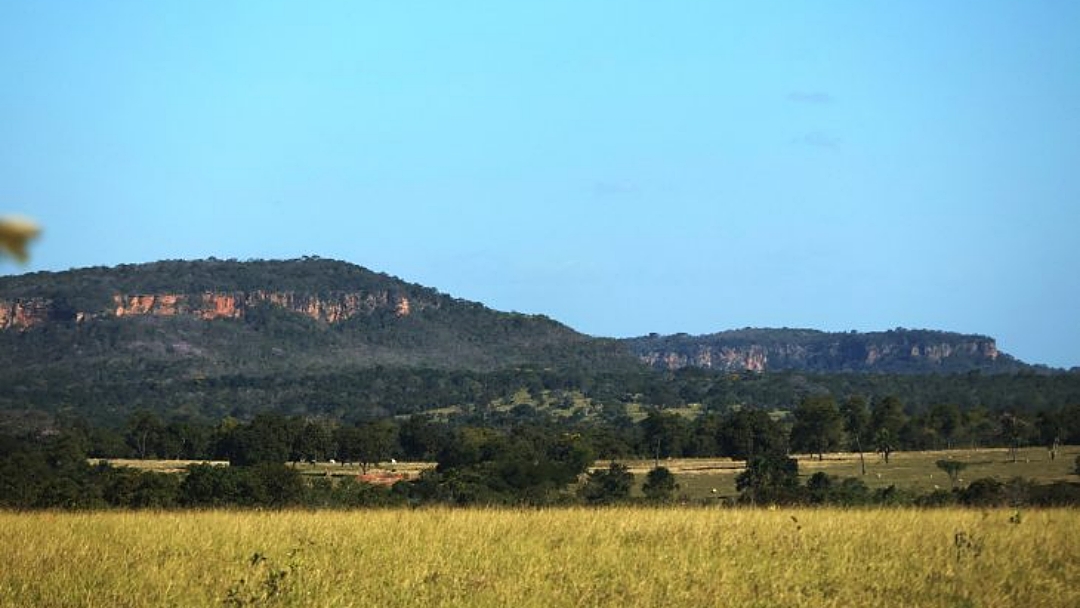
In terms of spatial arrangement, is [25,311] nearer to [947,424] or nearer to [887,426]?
[887,426]

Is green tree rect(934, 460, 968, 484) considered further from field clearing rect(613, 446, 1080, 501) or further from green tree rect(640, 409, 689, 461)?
green tree rect(640, 409, 689, 461)

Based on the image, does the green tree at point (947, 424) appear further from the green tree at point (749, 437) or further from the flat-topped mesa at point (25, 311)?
the flat-topped mesa at point (25, 311)

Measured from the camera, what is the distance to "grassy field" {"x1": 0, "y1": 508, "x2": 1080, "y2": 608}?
1173 centimetres

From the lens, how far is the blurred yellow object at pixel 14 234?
379 centimetres

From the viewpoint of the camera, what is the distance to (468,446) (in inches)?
2753

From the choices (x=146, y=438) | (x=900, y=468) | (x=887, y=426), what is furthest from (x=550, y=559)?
(x=887, y=426)

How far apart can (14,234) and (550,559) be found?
997 centimetres

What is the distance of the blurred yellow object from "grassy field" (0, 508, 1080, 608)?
25.6 ft

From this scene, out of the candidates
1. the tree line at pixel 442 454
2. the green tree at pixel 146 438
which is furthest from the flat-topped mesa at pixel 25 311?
the green tree at pixel 146 438

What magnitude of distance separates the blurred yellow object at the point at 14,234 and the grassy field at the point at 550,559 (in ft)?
25.6

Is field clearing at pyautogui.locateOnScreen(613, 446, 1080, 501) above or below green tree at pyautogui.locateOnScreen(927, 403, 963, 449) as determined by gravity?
below

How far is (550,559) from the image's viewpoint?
13.3 m

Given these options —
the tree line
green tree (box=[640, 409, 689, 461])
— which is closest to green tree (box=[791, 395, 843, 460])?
the tree line

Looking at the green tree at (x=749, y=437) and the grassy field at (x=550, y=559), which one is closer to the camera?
the grassy field at (x=550, y=559)
